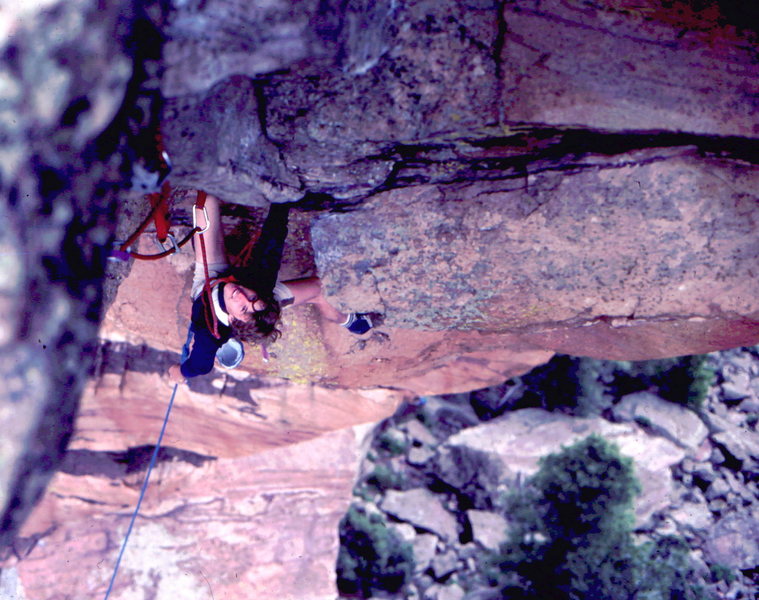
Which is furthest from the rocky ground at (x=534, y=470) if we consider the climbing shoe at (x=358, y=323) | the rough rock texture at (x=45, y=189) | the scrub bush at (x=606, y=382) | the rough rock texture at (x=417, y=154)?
the rough rock texture at (x=45, y=189)

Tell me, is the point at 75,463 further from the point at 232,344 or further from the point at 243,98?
the point at 243,98

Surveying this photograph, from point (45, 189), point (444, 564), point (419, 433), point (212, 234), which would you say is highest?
point (45, 189)

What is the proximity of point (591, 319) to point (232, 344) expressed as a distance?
1.87 metres

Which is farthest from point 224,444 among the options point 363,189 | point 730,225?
point 730,225

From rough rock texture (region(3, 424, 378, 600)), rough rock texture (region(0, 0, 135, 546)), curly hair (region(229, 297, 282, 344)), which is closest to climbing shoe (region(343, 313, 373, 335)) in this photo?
curly hair (region(229, 297, 282, 344))

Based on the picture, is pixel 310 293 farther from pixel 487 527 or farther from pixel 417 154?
pixel 487 527

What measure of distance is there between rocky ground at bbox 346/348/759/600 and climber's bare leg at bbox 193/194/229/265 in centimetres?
398

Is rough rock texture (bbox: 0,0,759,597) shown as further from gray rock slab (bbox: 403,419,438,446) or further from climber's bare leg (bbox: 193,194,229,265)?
gray rock slab (bbox: 403,419,438,446)

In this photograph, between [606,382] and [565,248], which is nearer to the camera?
[565,248]

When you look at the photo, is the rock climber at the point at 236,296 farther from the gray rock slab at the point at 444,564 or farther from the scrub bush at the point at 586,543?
the gray rock slab at the point at 444,564

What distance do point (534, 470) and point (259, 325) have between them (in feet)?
16.4

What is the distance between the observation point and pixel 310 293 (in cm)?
285

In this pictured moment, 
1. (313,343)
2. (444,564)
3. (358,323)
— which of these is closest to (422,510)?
(444,564)

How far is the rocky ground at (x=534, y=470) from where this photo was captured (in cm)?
568
